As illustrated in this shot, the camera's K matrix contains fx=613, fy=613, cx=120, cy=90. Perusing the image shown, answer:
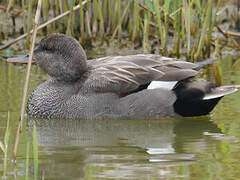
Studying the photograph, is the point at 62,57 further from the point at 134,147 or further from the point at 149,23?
the point at 149,23

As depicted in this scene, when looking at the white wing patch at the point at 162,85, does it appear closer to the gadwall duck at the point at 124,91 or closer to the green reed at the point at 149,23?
the gadwall duck at the point at 124,91

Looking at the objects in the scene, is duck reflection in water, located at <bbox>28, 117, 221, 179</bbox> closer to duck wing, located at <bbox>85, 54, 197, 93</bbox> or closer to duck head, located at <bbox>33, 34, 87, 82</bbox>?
duck wing, located at <bbox>85, 54, 197, 93</bbox>

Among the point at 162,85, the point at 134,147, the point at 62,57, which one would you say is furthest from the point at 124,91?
the point at 134,147

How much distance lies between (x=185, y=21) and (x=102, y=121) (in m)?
2.05

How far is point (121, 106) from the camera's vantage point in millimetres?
6316

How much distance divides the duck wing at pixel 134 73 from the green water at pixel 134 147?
1.27 feet

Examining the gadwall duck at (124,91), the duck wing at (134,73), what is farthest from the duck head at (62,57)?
the duck wing at (134,73)

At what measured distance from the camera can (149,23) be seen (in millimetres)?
9328

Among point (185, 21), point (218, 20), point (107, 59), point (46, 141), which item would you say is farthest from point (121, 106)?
point (218, 20)

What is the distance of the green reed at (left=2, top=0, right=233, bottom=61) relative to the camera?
750 cm

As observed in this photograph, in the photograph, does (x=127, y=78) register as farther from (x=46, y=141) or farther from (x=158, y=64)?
(x=46, y=141)

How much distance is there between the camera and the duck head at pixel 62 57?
6.59 meters

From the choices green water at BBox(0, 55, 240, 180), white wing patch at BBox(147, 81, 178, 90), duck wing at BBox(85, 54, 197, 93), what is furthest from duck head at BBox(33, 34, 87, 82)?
white wing patch at BBox(147, 81, 178, 90)

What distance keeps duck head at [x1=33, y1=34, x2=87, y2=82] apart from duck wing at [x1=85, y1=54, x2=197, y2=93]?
0.18 m
